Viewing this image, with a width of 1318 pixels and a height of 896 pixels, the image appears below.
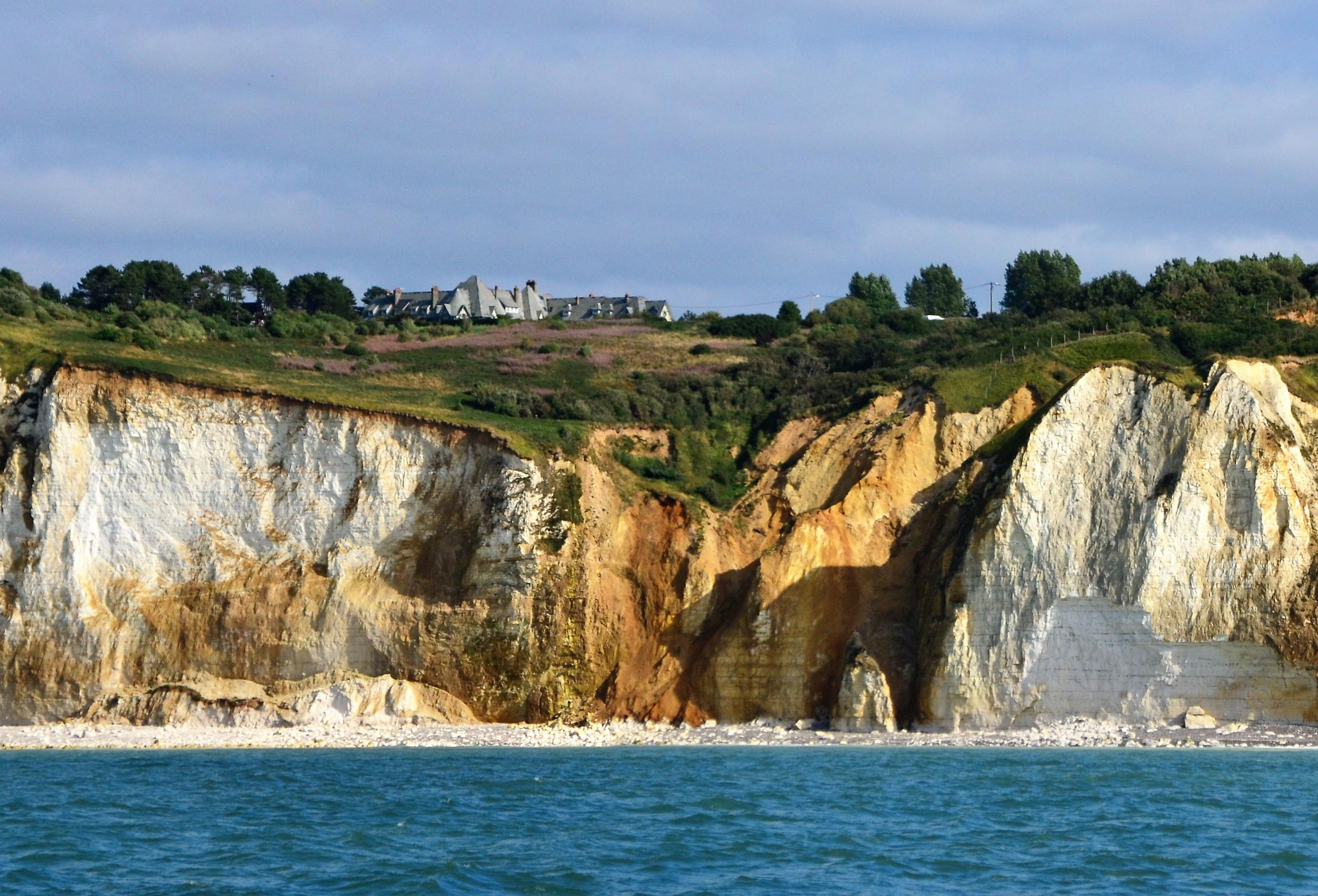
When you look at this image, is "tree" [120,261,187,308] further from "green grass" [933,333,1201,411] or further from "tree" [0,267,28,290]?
"green grass" [933,333,1201,411]

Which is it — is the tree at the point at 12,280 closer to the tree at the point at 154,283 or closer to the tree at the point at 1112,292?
the tree at the point at 154,283

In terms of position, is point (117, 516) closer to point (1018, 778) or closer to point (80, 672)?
point (80, 672)

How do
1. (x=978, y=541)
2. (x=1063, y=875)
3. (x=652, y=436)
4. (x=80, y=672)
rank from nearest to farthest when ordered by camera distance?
(x=1063, y=875), (x=978, y=541), (x=80, y=672), (x=652, y=436)

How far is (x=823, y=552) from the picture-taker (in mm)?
46625

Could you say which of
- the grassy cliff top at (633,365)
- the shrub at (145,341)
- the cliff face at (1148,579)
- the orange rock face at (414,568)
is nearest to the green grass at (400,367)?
the grassy cliff top at (633,365)

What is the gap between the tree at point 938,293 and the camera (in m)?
104

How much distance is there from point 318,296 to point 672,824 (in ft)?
217

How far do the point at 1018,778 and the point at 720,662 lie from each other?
13.2 metres

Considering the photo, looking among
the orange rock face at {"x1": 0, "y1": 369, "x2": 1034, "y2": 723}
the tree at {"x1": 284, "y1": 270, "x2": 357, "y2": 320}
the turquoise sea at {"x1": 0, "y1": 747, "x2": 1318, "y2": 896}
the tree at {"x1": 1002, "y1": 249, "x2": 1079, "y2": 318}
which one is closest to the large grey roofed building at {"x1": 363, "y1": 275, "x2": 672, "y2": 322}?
the tree at {"x1": 284, "y1": 270, "x2": 357, "y2": 320}

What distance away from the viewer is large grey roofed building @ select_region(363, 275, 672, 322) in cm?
8794

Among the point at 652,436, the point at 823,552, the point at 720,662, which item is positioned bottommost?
the point at 720,662

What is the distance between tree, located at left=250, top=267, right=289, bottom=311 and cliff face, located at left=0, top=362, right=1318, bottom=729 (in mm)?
38934

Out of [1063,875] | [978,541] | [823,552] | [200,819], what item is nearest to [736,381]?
[823,552]

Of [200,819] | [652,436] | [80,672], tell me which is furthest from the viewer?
A: [652,436]
